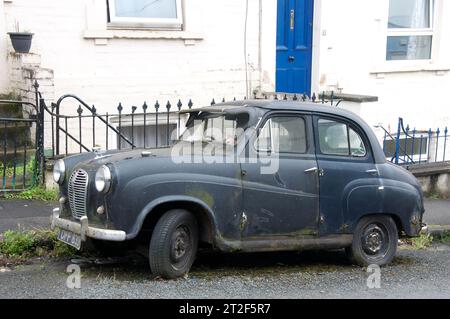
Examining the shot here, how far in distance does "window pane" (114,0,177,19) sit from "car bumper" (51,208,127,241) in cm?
480

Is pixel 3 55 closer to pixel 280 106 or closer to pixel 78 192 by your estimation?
pixel 78 192

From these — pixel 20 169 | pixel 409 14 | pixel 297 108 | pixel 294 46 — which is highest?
pixel 409 14

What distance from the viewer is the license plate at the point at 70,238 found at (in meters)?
5.44

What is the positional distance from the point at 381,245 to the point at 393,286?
773 mm

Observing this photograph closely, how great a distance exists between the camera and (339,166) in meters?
6.20

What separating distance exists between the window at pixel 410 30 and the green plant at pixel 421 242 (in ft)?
17.2

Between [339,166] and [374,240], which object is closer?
[339,166]

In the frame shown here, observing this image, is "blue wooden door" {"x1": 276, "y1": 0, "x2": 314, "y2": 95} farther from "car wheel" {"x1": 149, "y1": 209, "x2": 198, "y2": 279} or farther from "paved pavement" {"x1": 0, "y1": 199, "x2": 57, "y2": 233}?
"car wheel" {"x1": 149, "y1": 209, "x2": 198, "y2": 279}

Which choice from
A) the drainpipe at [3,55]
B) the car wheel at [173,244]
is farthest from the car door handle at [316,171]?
the drainpipe at [3,55]

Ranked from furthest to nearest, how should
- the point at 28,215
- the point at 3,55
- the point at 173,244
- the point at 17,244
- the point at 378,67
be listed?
the point at 378,67 < the point at 3,55 < the point at 28,215 < the point at 17,244 < the point at 173,244

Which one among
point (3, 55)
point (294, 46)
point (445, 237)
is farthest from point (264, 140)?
point (294, 46)

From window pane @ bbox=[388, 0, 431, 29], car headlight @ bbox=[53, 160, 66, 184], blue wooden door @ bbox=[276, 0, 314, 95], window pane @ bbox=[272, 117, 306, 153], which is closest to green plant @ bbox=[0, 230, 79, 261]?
car headlight @ bbox=[53, 160, 66, 184]

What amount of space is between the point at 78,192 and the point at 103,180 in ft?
1.44

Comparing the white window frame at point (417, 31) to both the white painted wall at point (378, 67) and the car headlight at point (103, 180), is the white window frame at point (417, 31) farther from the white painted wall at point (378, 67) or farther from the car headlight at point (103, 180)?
the car headlight at point (103, 180)
